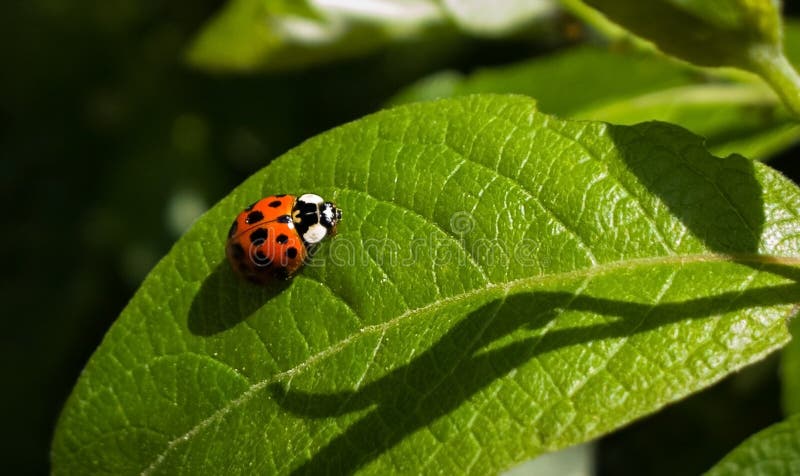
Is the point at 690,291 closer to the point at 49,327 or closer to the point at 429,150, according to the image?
the point at 429,150

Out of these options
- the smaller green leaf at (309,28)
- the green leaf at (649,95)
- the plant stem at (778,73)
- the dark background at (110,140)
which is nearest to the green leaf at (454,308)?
the plant stem at (778,73)

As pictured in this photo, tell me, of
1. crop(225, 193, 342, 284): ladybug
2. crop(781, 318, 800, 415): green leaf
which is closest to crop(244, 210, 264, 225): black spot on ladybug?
crop(225, 193, 342, 284): ladybug

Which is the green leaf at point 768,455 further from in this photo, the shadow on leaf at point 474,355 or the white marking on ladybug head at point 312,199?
the white marking on ladybug head at point 312,199

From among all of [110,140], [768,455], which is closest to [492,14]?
[768,455]

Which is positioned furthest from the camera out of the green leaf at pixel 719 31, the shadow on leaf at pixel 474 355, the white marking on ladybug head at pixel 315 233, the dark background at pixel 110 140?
the dark background at pixel 110 140

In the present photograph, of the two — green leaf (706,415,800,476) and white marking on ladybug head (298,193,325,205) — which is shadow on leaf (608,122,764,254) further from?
white marking on ladybug head (298,193,325,205)

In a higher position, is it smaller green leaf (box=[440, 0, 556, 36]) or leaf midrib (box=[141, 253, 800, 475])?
smaller green leaf (box=[440, 0, 556, 36])
